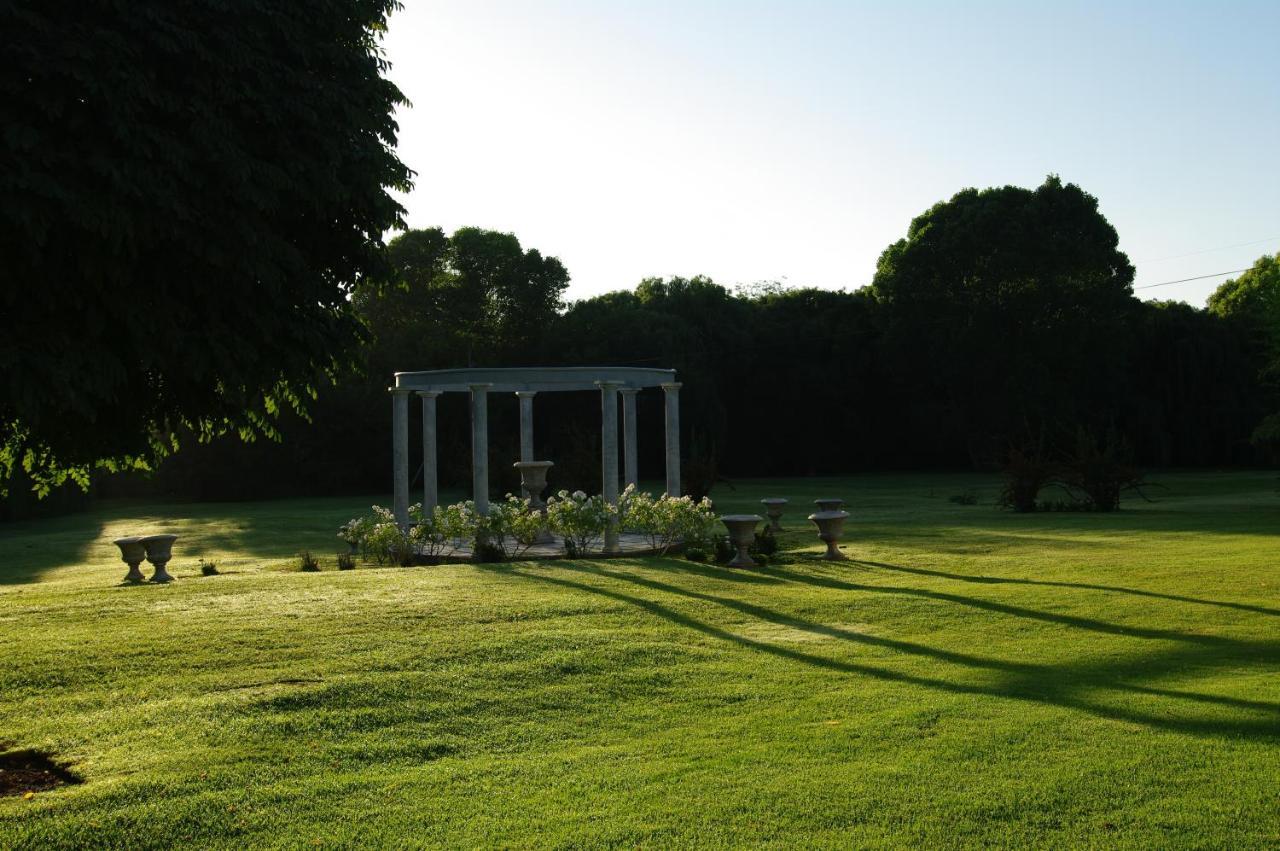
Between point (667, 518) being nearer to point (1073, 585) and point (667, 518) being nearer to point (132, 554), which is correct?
point (1073, 585)

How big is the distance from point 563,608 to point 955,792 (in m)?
6.96

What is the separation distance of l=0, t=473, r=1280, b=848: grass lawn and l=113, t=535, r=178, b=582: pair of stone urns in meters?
0.88

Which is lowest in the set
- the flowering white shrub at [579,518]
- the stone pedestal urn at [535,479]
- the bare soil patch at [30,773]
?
the bare soil patch at [30,773]

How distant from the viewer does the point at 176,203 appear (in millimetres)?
6000

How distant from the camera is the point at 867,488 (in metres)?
43.0

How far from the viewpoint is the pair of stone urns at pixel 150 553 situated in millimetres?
16844

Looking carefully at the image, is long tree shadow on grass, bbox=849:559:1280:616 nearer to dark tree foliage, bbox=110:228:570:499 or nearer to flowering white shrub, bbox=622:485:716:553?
flowering white shrub, bbox=622:485:716:553

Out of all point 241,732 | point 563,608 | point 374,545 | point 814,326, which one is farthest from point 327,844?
point 814,326

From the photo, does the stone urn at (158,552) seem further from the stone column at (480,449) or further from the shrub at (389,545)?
the stone column at (480,449)

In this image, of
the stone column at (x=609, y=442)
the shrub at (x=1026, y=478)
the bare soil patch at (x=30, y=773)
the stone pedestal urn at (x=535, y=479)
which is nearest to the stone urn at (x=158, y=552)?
the stone pedestal urn at (x=535, y=479)

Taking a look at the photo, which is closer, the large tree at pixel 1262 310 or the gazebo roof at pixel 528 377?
the gazebo roof at pixel 528 377

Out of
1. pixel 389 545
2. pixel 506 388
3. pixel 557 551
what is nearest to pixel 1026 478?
pixel 506 388

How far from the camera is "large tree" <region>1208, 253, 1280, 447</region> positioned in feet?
110

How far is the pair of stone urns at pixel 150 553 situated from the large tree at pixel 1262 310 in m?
28.4
